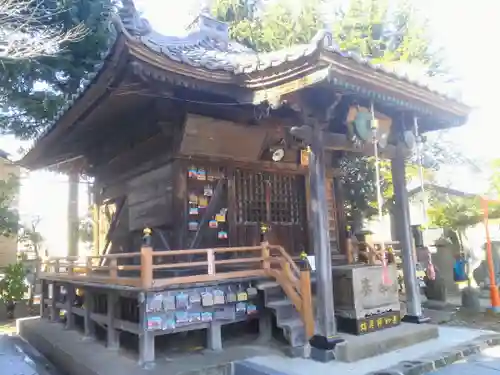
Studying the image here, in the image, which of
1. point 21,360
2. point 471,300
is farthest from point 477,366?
point 21,360

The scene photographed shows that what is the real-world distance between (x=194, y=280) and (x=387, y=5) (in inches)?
505

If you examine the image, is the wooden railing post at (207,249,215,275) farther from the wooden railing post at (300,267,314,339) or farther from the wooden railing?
the wooden railing post at (300,267,314,339)

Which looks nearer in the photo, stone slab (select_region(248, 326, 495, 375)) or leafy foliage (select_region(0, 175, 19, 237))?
stone slab (select_region(248, 326, 495, 375))

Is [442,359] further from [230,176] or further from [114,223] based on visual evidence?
[114,223]

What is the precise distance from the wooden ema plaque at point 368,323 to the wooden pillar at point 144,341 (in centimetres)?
296

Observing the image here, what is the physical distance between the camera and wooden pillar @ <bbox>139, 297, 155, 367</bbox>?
19.4ft

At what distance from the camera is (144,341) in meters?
5.96

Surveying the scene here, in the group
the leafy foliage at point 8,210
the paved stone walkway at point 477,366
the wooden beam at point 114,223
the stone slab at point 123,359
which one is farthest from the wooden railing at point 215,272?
the leafy foliage at point 8,210

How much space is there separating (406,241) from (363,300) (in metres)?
1.71

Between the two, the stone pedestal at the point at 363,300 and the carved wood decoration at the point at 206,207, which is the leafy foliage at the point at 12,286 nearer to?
the carved wood decoration at the point at 206,207

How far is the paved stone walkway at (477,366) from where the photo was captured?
5.66m

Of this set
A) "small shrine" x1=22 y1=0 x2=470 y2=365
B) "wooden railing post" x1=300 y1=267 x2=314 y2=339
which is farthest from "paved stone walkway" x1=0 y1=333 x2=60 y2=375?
"wooden railing post" x1=300 y1=267 x2=314 y2=339

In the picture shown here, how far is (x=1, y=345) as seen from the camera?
8930mm

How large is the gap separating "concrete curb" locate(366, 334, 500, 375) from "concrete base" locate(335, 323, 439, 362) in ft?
1.59
